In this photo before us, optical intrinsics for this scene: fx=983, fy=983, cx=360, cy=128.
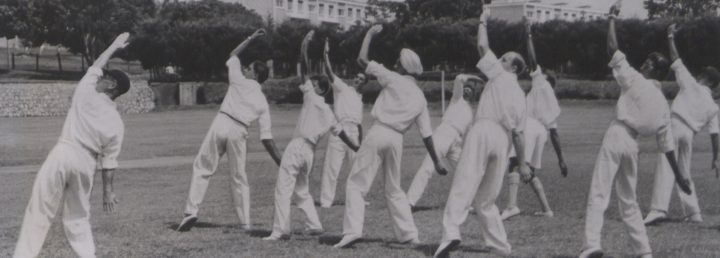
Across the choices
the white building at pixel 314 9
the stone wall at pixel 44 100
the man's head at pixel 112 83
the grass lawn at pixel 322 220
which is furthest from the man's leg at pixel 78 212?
the white building at pixel 314 9

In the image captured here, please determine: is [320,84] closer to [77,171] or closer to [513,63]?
[513,63]

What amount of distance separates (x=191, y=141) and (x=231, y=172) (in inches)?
776

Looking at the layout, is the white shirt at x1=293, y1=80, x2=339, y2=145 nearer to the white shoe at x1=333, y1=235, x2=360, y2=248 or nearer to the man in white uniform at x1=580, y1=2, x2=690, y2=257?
the white shoe at x1=333, y1=235, x2=360, y2=248

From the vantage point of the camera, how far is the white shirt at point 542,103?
13.0 metres

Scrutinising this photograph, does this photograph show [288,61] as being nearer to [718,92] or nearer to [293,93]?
[293,93]

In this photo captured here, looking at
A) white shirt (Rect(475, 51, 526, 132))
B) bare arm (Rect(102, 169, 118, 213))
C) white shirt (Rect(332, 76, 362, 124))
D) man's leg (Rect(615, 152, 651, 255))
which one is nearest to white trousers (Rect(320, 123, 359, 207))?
white shirt (Rect(332, 76, 362, 124))

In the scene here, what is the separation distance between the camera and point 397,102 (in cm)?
997

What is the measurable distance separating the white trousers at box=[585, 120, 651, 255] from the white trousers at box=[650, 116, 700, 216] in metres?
2.98

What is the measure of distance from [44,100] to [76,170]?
5373 centimetres

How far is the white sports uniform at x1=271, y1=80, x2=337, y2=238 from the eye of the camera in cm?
1051

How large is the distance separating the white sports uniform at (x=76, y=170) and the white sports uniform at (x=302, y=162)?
2694 millimetres

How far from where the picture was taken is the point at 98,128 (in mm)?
8000

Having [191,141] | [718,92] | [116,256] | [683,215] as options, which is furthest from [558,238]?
[718,92]

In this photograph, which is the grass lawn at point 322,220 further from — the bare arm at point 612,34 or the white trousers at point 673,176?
the bare arm at point 612,34
